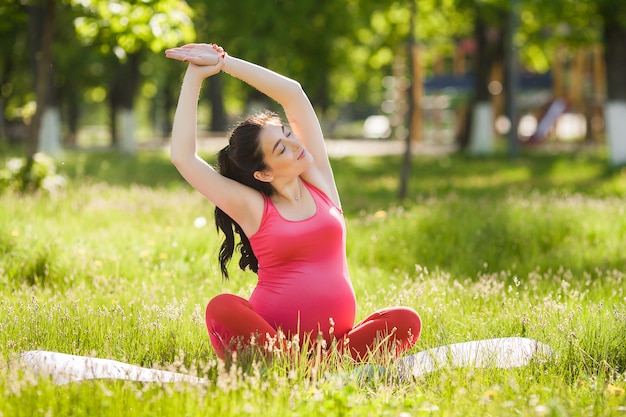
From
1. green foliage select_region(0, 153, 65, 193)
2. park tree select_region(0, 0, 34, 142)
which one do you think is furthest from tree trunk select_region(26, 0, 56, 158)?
park tree select_region(0, 0, 34, 142)

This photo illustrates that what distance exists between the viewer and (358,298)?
5.54 meters

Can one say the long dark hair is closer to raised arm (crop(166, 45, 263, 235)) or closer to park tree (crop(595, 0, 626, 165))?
raised arm (crop(166, 45, 263, 235))

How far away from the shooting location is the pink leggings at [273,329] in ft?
12.6

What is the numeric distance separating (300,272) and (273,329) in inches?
11.2

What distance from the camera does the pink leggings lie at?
383 centimetres

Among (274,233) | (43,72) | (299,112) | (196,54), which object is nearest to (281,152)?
(274,233)

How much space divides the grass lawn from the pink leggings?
0.45 ft

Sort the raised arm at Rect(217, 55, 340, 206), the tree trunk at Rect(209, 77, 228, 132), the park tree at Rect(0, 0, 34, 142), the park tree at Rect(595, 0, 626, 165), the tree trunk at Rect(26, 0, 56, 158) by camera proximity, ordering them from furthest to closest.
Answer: the tree trunk at Rect(209, 77, 228, 132) → the park tree at Rect(0, 0, 34, 142) → the park tree at Rect(595, 0, 626, 165) → the tree trunk at Rect(26, 0, 56, 158) → the raised arm at Rect(217, 55, 340, 206)

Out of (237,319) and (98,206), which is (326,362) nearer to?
(237,319)

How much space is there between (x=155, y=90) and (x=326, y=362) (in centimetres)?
4845

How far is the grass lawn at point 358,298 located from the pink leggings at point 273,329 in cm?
14

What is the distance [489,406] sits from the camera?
329 cm

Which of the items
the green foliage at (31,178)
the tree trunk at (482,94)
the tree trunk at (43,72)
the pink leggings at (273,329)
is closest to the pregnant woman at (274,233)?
the pink leggings at (273,329)

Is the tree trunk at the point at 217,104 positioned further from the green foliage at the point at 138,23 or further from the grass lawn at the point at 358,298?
the grass lawn at the point at 358,298
